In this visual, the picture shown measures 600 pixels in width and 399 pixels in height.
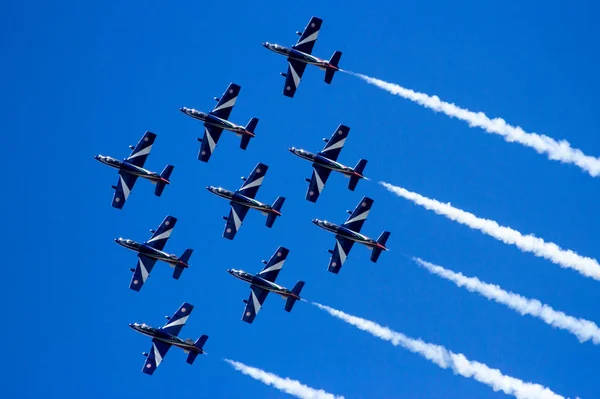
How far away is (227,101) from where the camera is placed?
82250mm

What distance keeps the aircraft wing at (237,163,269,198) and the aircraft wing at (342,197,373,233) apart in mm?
8145

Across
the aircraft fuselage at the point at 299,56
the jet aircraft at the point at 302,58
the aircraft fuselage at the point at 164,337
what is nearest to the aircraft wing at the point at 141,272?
the aircraft fuselage at the point at 164,337

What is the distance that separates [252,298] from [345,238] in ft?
30.7

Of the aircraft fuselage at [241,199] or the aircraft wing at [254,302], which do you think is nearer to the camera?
the aircraft fuselage at [241,199]

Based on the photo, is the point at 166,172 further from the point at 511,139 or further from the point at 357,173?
the point at 511,139

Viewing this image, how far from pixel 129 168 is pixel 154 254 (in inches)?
300

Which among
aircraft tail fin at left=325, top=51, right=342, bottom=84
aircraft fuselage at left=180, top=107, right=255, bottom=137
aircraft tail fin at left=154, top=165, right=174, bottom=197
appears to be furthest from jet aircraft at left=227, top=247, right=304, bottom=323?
aircraft tail fin at left=325, top=51, right=342, bottom=84

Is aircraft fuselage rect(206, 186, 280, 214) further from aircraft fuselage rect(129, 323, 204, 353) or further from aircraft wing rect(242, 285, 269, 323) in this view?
aircraft fuselage rect(129, 323, 204, 353)

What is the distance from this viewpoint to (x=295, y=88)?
82.6m

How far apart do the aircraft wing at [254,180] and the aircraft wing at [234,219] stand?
1300mm

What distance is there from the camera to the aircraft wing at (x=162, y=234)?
8269 cm

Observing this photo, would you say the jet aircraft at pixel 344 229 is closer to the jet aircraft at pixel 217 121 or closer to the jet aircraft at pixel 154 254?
the jet aircraft at pixel 217 121

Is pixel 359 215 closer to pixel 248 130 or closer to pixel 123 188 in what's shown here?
pixel 248 130

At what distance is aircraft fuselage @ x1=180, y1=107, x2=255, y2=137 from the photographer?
8119 centimetres
